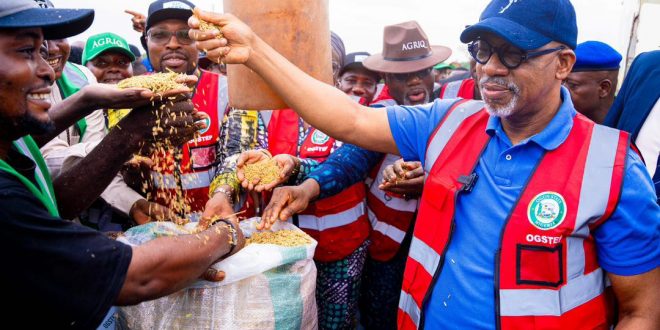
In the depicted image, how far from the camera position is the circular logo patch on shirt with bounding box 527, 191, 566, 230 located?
1720mm

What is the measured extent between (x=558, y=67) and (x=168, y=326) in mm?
1948

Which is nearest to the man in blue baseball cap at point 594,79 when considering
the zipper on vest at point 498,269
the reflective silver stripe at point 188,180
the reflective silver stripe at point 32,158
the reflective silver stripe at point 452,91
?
the reflective silver stripe at point 452,91

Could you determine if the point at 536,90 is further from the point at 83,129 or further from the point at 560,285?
the point at 83,129

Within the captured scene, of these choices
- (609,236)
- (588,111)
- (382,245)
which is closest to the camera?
(609,236)

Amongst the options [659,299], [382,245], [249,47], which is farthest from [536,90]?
[382,245]

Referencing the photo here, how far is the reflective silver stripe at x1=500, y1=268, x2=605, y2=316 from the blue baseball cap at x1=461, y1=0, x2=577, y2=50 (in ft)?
3.00

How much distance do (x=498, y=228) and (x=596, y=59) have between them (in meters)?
2.36

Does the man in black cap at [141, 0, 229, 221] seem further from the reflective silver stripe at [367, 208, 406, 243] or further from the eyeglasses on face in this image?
the reflective silver stripe at [367, 208, 406, 243]

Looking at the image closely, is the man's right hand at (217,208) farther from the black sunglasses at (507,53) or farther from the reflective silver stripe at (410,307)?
the black sunglasses at (507,53)

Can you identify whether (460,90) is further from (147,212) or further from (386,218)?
(147,212)

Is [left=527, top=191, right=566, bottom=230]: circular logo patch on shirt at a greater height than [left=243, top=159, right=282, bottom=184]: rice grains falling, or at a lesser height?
greater

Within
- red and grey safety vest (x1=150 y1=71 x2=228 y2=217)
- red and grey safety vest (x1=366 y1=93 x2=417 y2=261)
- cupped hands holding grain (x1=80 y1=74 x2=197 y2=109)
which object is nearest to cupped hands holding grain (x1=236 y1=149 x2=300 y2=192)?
red and grey safety vest (x1=150 y1=71 x2=228 y2=217)

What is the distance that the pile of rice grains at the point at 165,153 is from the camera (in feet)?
6.90

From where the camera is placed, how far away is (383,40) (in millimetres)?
4559
